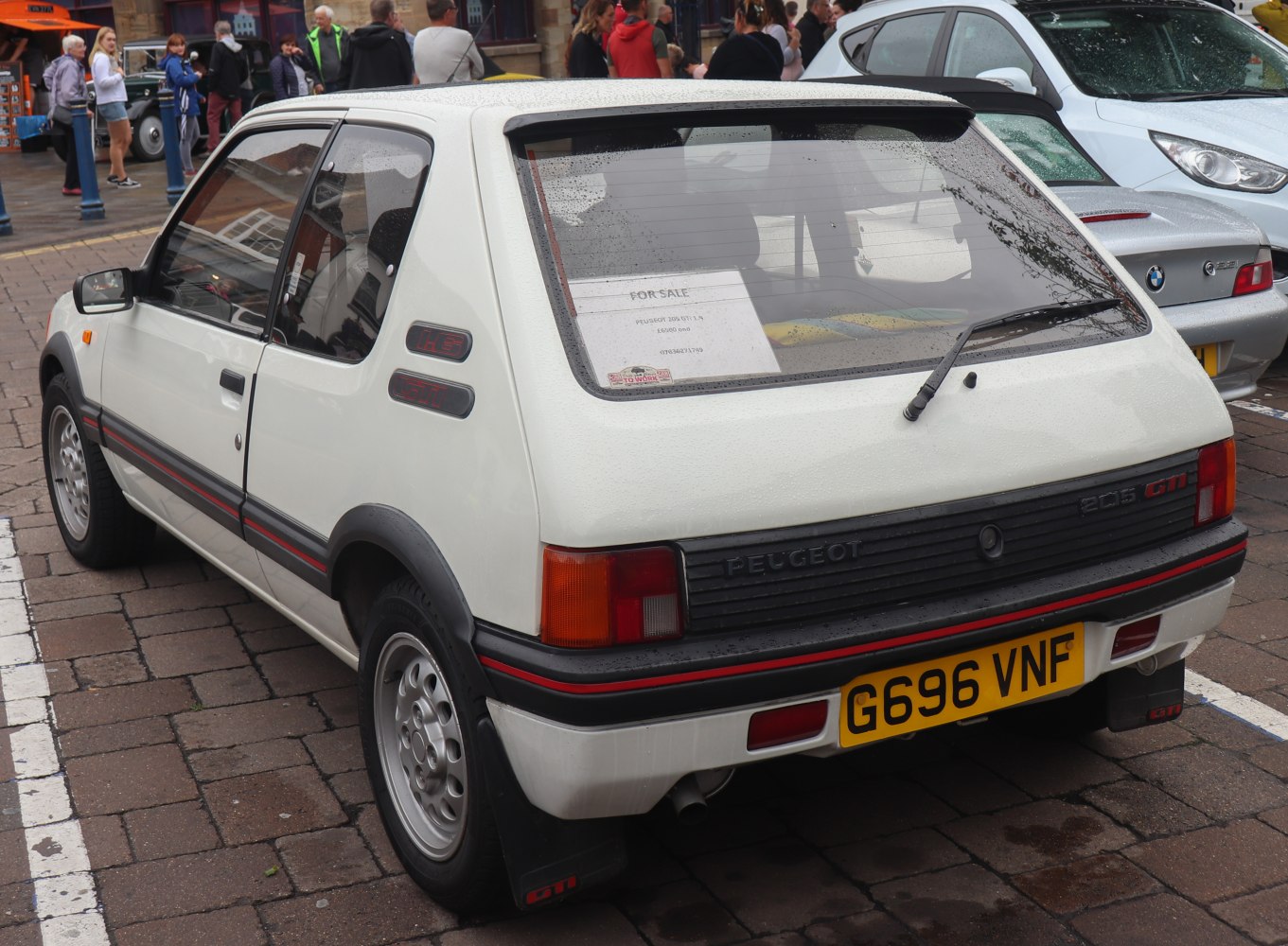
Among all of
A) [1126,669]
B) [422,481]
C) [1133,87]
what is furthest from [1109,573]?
[1133,87]

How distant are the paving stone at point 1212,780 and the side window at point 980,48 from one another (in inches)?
209

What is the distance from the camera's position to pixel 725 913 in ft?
9.96

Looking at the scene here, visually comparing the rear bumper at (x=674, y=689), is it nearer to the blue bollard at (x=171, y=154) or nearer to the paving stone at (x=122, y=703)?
the paving stone at (x=122, y=703)

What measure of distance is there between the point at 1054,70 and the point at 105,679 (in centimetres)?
596

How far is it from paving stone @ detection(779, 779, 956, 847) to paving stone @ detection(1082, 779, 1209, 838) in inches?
14.5

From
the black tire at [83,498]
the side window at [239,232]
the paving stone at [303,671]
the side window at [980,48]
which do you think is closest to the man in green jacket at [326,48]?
the side window at [980,48]

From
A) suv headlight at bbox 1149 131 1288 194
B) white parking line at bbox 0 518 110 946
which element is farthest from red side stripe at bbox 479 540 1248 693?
suv headlight at bbox 1149 131 1288 194

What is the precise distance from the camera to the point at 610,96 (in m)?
3.15

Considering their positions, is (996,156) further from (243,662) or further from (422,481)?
(243,662)

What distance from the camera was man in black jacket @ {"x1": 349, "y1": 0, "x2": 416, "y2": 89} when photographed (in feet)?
45.9

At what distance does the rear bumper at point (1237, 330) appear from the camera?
547 cm

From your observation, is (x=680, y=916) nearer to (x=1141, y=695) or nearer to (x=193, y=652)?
(x=1141, y=695)

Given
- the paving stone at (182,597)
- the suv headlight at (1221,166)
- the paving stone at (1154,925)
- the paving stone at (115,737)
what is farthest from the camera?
the suv headlight at (1221,166)

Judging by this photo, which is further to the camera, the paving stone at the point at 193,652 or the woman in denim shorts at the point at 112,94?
the woman in denim shorts at the point at 112,94
